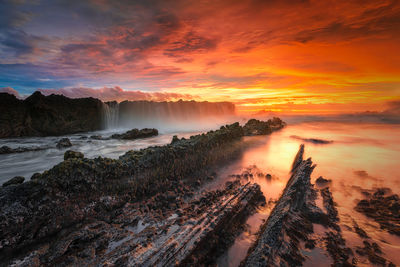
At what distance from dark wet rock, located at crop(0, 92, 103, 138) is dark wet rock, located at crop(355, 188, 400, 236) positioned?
31.8 metres

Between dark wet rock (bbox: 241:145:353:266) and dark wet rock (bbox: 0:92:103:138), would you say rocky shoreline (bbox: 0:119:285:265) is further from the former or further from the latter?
dark wet rock (bbox: 0:92:103:138)

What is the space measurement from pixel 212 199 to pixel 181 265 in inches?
97.5

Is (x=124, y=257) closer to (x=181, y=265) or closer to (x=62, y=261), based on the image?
(x=181, y=265)

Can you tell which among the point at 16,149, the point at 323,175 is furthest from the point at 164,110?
the point at 323,175

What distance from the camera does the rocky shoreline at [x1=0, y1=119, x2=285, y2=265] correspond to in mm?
3090

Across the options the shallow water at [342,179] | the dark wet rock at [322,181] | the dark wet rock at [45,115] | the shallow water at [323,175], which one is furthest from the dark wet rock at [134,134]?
the dark wet rock at [322,181]

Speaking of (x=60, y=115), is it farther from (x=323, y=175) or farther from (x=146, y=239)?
(x=323, y=175)

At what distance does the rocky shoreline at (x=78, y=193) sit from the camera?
10.1 ft

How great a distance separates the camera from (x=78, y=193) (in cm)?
410

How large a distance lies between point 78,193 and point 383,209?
347 inches

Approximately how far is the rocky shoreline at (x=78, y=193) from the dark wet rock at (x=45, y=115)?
22827 mm

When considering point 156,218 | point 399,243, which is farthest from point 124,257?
point 399,243

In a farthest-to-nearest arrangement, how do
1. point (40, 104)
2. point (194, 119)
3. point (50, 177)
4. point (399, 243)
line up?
point (194, 119) → point (40, 104) → point (50, 177) → point (399, 243)

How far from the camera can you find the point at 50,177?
389 cm
